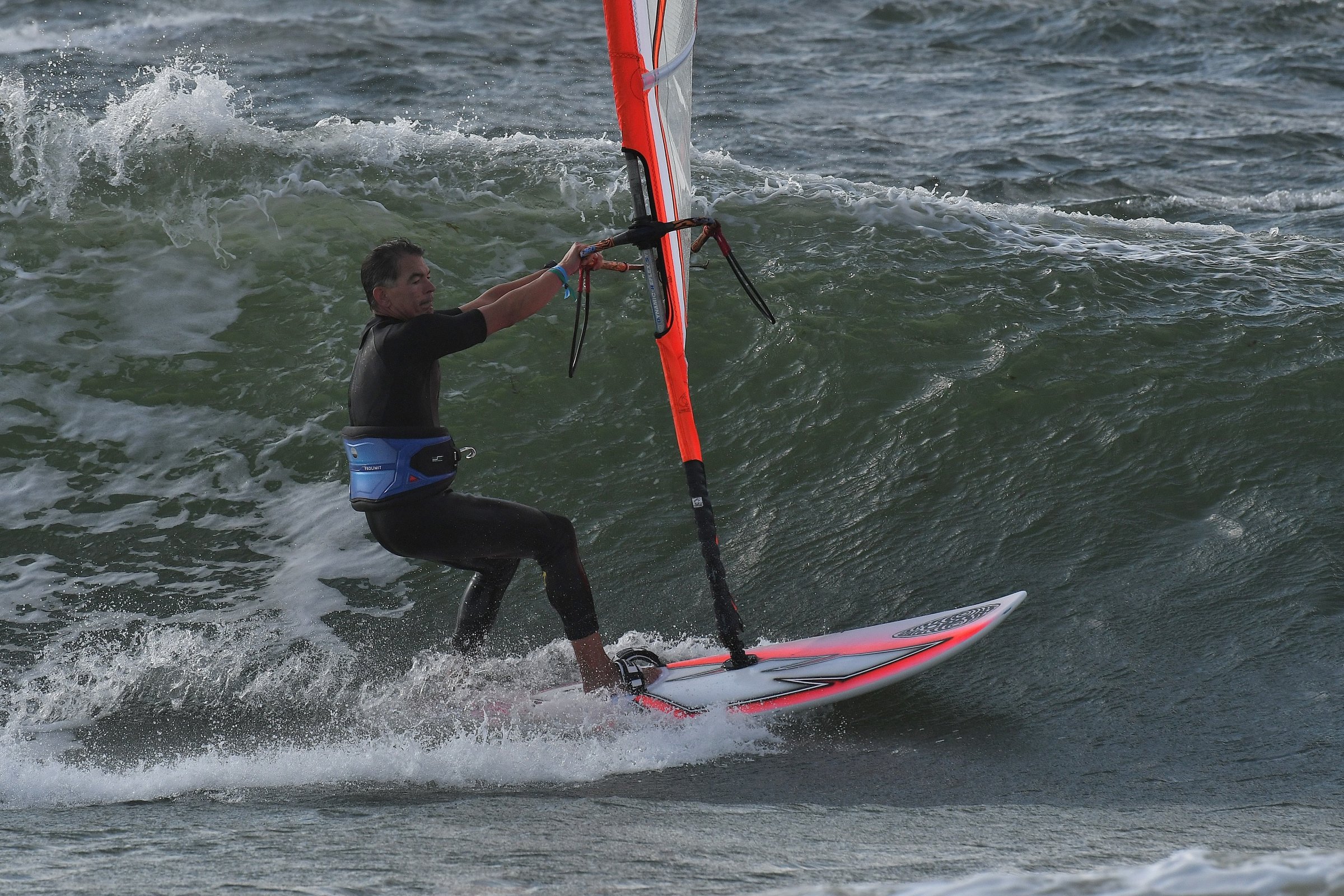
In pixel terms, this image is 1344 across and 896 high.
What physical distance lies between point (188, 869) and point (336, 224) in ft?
19.7

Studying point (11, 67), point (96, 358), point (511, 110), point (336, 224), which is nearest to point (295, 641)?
point (96, 358)

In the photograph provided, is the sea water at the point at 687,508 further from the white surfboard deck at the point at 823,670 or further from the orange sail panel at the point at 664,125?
the orange sail panel at the point at 664,125

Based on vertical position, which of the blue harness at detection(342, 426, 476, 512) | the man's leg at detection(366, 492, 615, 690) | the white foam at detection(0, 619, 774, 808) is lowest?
the white foam at detection(0, 619, 774, 808)

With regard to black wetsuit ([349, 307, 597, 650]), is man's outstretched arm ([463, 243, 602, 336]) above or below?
above

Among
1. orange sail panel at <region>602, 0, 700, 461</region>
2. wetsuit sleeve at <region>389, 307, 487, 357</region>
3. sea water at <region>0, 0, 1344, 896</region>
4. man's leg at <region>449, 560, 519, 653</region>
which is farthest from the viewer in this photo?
man's leg at <region>449, 560, 519, 653</region>

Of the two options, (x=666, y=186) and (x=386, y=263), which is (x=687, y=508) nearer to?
(x=666, y=186)

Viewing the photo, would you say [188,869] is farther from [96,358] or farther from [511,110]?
[511,110]

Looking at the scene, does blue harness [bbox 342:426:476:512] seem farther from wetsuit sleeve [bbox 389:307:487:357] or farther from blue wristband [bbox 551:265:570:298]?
blue wristband [bbox 551:265:570:298]

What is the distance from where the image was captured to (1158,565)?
14.8 ft

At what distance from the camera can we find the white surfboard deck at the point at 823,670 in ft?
12.8

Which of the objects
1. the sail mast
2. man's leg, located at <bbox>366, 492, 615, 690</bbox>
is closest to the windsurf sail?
the sail mast

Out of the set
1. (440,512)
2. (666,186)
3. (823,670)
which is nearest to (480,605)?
(440,512)

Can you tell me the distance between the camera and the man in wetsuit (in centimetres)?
361

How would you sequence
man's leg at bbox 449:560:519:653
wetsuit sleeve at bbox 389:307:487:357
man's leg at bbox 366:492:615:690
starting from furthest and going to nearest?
1. man's leg at bbox 449:560:519:653
2. man's leg at bbox 366:492:615:690
3. wetsuit sleeve at bbox 389:307:487:357
